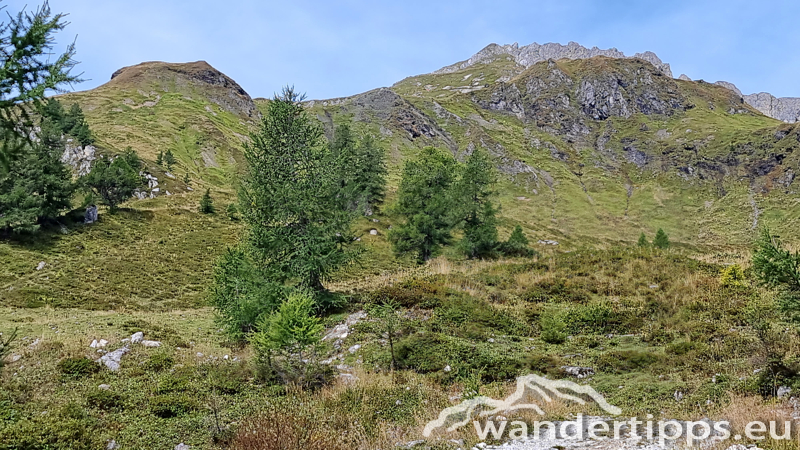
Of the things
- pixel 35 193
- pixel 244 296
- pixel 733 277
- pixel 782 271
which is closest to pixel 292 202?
pixel 244 296

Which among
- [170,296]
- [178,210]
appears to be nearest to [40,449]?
[170,296]

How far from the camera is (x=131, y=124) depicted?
4348 inches

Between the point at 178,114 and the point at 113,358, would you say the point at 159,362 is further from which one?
the point at 178,114

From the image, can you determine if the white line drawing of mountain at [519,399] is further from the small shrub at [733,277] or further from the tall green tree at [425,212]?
the tall green tree at [425,212]

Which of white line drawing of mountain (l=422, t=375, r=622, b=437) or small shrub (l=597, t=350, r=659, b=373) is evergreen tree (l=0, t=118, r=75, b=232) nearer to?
white line drawing of mountain (l=422, t=375, r=622, b=437)

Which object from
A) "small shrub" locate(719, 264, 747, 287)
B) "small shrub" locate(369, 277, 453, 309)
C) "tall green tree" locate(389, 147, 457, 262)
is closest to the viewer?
"small shrub" locate(719, 264, 747, 287)

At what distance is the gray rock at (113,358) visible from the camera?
13413 millimetres

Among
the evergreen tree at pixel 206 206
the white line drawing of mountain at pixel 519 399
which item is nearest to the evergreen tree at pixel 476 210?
the white line drawing of mountain at pixel 519 399

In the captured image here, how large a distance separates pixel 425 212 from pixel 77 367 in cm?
2723

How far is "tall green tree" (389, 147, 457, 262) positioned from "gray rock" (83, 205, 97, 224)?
114ft

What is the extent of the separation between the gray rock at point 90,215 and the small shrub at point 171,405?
45857mm

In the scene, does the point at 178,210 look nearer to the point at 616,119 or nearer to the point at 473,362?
the point at 473,362

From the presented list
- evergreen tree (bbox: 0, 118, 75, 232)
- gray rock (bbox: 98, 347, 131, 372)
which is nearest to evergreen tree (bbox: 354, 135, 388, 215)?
evergreen tree (bbox: 0, 118, 75, 232)

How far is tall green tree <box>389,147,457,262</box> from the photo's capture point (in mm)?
35656
